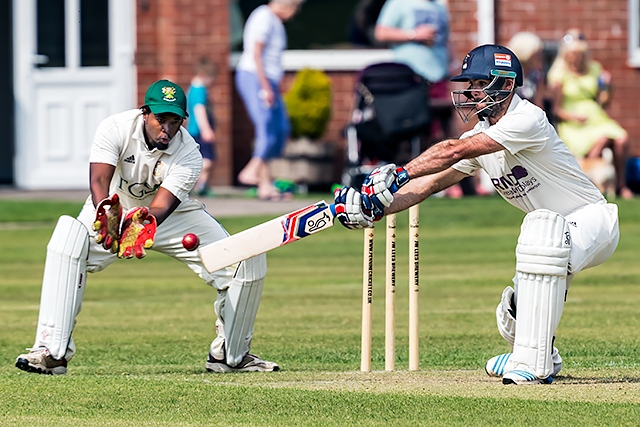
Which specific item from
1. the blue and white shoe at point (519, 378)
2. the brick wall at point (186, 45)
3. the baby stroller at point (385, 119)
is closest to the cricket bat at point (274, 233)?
the blue and white shoe at point (519, 378)

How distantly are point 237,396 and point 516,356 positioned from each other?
1175mm

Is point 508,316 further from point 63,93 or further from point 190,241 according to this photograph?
point 63,93

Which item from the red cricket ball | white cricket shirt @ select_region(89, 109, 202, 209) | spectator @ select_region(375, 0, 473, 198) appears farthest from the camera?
spectator @ select_region(375, 0, 473, 198)

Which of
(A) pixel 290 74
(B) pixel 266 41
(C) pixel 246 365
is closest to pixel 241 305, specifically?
(C) pixel 246 365

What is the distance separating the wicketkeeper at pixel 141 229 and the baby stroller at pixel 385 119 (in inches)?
315

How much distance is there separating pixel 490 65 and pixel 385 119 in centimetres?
886

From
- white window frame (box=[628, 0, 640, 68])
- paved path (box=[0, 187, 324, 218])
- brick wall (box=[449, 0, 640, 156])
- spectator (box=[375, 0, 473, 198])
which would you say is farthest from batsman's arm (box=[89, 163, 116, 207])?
white window frame (box=[628, 0, 640, 68])

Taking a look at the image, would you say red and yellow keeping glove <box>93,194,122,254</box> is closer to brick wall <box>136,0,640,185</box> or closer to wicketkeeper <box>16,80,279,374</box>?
wicketkeeper <box>16,80,279,374</box>

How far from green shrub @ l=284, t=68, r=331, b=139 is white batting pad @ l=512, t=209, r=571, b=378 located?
1071 centimetres

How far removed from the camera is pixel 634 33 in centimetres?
1736

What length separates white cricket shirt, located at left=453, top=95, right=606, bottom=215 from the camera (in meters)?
5.82

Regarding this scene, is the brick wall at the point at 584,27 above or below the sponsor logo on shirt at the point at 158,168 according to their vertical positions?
above

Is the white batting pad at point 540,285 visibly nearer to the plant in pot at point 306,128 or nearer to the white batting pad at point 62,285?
the white batting pad at point 62,285

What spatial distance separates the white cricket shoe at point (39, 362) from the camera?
246 inches
